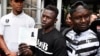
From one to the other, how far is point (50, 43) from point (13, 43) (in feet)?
4.38

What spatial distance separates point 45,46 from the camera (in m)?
2.54

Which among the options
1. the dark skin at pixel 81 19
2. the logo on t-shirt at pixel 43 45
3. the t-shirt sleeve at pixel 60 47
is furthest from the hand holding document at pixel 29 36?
the dark skin at pixel 81 19

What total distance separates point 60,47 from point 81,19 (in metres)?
0.38

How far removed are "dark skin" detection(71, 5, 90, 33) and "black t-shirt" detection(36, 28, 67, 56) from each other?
26 cm

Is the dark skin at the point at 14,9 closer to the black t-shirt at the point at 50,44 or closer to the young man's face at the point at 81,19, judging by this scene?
the black t-shirt at the point at 50,44

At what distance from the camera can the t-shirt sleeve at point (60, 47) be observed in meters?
2.43

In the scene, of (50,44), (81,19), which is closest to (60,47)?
(50,44)

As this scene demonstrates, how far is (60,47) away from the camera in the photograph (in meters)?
2.50

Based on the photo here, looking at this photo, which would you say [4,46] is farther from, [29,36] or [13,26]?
[29,36]

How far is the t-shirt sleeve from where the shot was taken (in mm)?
2433

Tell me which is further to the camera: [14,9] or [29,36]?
[14,9]

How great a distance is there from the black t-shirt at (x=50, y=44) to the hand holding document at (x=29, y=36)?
0.35 ft

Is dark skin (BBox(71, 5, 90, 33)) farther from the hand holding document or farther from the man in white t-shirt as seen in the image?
the man in white t-shirt

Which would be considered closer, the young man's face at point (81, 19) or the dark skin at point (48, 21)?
the young man's face at point (81, 19)
